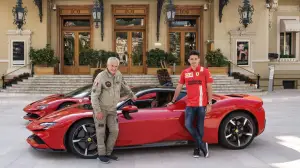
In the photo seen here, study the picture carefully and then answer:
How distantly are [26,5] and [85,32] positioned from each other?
12.7 ft

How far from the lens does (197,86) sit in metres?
6.25

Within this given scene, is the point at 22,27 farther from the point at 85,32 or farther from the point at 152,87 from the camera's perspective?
the point at 152,87

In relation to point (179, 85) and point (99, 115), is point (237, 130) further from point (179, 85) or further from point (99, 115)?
point (99, 115)

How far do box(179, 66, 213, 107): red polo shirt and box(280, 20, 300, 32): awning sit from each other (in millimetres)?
19552

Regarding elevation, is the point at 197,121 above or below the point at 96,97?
below

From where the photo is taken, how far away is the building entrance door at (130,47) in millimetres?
23766

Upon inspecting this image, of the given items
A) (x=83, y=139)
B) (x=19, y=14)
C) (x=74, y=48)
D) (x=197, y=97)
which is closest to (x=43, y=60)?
(x=19, y=14)

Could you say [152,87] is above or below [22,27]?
below

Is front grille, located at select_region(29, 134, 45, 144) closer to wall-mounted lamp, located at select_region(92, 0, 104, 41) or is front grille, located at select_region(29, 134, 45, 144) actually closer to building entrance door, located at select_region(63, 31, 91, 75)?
wall-mounted lamp, located at select_region(92, 0, 104, 41)

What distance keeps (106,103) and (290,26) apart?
20897mm

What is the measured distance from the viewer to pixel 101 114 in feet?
18.9

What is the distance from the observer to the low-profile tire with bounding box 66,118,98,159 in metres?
6.20

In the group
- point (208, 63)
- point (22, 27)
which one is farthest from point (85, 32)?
point (208, 63)

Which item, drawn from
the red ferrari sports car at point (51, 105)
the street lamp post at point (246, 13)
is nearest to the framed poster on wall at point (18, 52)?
the street lamp post at point (246, 13)
